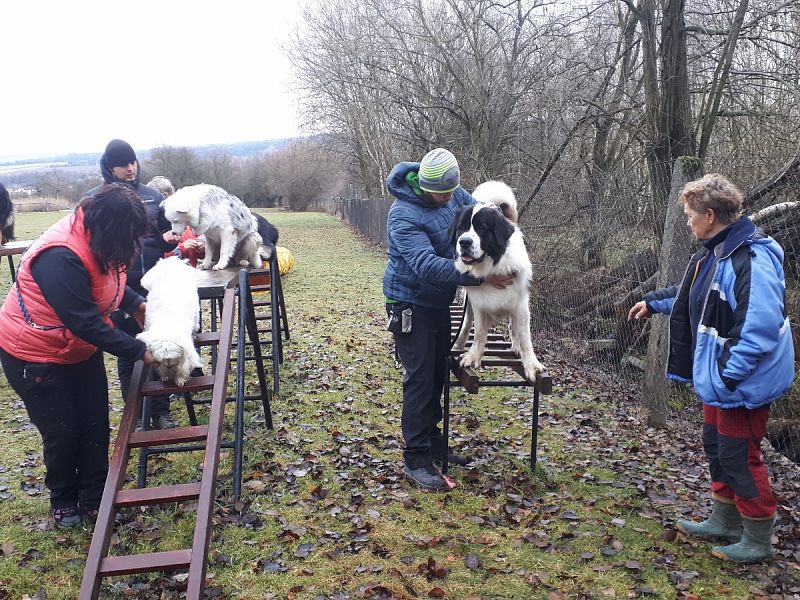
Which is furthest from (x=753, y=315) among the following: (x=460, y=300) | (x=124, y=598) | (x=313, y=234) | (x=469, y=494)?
(x=313, y=234)

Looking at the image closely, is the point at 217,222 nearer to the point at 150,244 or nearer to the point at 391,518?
the point at 150,244

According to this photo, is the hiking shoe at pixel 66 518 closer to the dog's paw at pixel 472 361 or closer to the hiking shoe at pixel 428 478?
the hiking shoe at pixel 428 478

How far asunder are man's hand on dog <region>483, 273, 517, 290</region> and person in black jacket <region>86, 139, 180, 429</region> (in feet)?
7.97

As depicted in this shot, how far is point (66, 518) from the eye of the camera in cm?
394

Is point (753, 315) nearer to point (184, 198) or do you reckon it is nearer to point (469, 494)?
point (469, 494)

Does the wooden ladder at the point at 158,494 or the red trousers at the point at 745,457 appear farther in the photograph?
the red trousers at the point at 745,457

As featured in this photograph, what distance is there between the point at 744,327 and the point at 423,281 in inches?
73.8

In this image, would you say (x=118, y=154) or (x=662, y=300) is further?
(x=118, y=154)

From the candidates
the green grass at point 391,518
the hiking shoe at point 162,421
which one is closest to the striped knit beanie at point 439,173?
the green grass at point 391,518

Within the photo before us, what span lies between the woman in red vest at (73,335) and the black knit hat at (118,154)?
5.38 ft

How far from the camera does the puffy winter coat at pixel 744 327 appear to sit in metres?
3.09

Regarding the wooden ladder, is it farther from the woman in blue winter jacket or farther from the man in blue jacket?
the woman in blue winter jacket

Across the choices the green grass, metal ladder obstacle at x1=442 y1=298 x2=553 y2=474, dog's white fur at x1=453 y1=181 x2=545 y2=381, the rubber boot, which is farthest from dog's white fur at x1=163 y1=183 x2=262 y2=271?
the rubber boot

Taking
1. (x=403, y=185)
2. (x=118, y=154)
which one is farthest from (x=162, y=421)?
(x=403, y=185)
